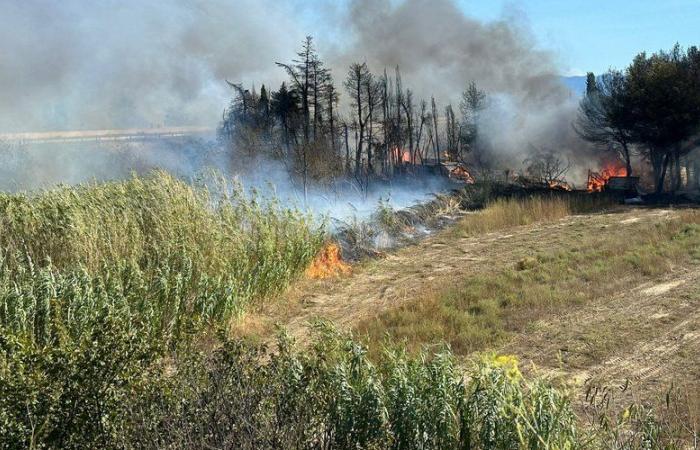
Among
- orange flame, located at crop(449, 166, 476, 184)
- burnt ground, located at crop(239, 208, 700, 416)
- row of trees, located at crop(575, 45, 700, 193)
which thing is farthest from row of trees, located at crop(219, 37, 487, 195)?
row of trees, located at crop(575, 45, 700, 193)

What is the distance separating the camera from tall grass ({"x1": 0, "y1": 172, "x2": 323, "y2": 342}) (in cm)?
628

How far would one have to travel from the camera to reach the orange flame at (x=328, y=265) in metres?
11.5

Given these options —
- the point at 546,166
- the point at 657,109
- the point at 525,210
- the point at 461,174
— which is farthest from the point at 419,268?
the point at 546,166

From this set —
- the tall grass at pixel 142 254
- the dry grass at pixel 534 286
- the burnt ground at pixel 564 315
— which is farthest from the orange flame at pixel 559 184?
the tall grass at pixel 142 254

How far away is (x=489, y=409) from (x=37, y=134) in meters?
25.0

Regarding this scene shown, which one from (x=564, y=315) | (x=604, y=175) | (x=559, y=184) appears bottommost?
(x=564, y=315)

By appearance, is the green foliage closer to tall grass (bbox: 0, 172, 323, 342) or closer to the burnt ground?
tall grass (bbox: 0, 172, 323, 342)

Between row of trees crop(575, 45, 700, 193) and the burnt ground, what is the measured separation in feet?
29.6

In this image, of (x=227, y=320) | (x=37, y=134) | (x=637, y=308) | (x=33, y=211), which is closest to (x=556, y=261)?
(x=637, y=308)

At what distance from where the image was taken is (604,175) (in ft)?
89.4

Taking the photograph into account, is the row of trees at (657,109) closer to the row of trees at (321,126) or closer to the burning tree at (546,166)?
the burning tree at (546,166)

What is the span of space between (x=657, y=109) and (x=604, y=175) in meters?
6.48

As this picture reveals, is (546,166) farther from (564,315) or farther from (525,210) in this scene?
(564,315)

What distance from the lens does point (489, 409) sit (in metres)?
3.76
